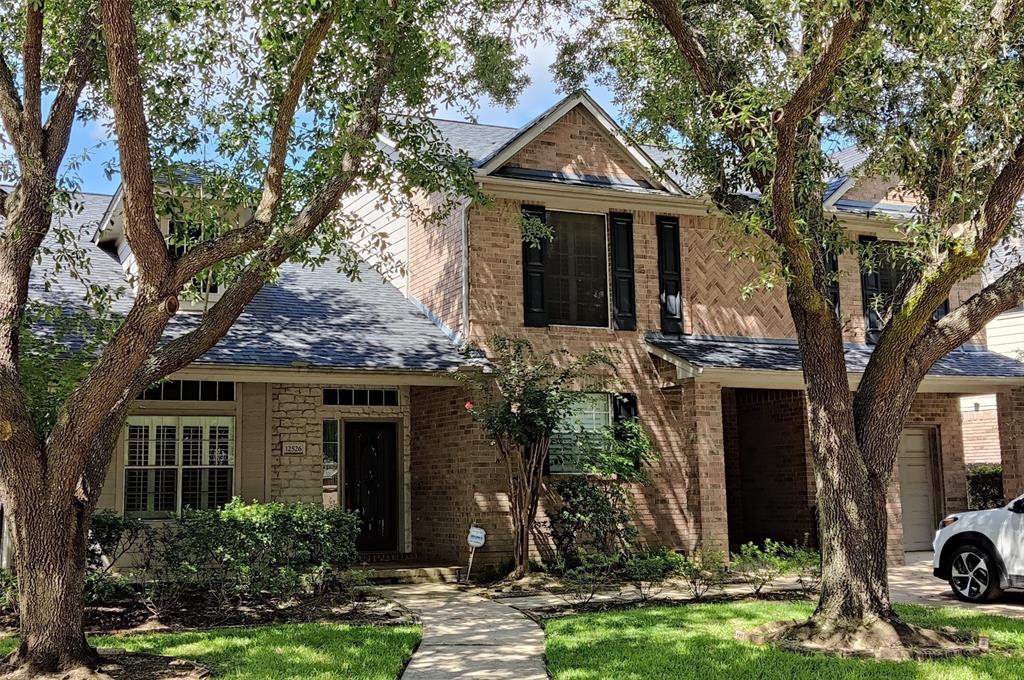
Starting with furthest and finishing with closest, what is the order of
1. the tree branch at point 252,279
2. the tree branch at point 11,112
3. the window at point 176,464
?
the window at point 176,464
the tree branch at point 11,112
the tree branch at point 252,279

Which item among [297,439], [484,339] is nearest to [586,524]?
[484,339]

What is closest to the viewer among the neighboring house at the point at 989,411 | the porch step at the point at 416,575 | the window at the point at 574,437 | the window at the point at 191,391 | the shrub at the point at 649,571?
the shrub at the point at 649,571

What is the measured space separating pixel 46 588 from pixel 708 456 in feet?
32.2

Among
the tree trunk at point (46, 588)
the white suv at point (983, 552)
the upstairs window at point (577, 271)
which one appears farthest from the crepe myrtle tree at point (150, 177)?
the white suv at point (983, 552)

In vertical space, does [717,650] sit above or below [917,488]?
below

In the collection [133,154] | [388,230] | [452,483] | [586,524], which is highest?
[388,230]

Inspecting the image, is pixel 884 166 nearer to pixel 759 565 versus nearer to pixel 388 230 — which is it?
pixel 759 565

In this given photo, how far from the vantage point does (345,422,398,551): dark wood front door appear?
16453 mm

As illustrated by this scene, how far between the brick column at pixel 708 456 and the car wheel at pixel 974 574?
3.52 meters

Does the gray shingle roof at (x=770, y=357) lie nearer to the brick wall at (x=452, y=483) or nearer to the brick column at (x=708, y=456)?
the brick column at (x=708, y=456)

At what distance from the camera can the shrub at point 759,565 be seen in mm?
11961

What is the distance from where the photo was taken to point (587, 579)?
12.5m

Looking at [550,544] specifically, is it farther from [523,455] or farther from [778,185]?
[778,185]

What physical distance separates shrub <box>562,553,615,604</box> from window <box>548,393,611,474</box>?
1.98m
